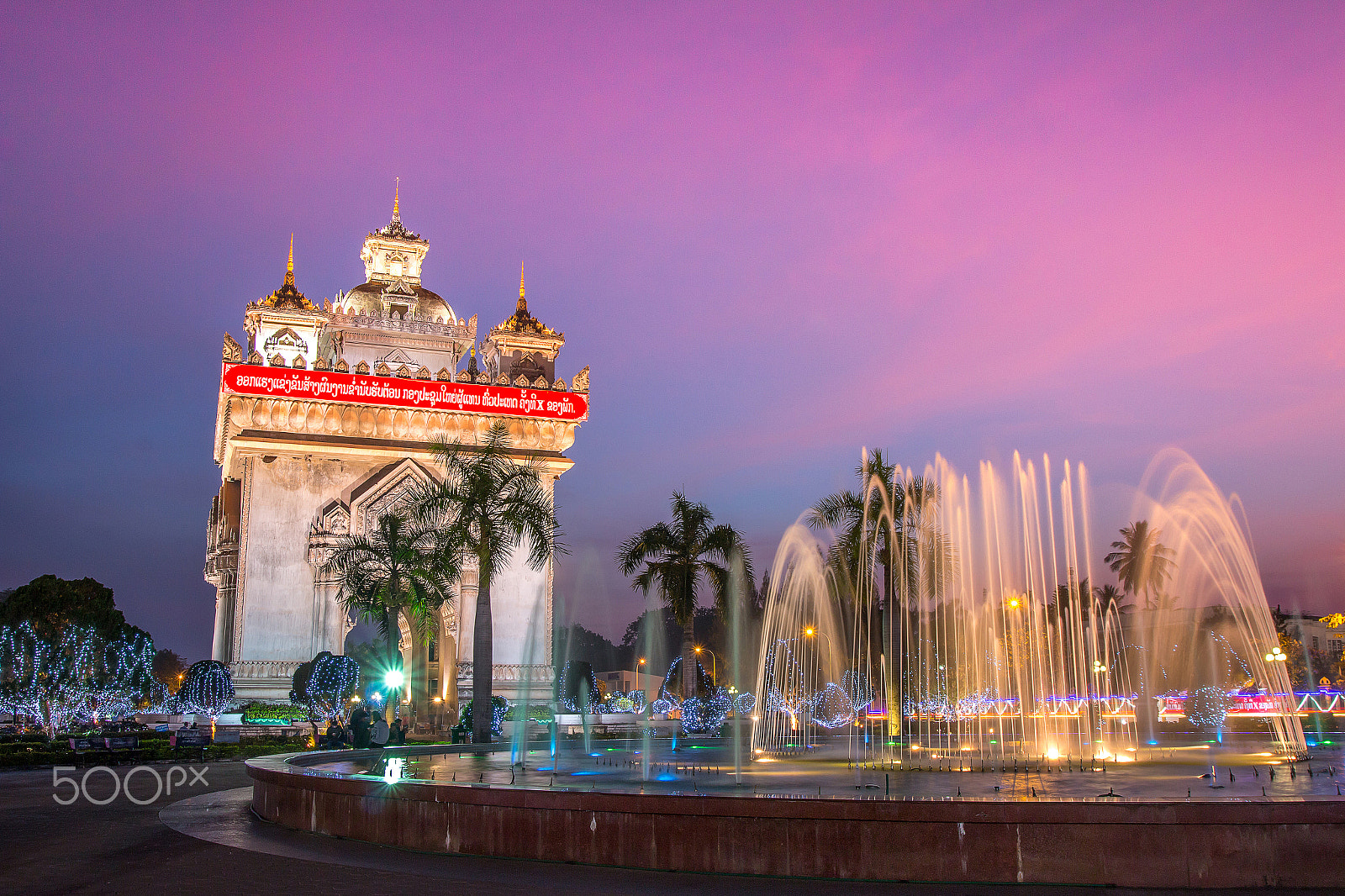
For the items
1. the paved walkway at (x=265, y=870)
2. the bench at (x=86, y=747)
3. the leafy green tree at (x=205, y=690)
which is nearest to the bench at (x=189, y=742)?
the bench at (x=86, y=747)

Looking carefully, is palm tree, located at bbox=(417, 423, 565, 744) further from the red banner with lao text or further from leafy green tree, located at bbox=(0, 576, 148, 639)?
leafy green tree, located at bbox=(0, 576, 148, 639)

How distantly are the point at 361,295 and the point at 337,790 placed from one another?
145ft

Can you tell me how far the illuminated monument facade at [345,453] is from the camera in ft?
143

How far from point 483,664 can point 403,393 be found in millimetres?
22315

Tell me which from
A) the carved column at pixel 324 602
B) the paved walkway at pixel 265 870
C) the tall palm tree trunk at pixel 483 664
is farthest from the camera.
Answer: the carved column at pixel 324 602

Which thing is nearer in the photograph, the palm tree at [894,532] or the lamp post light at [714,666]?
the palm tree at [894,532]

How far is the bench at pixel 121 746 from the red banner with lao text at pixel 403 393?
2121 centimetres

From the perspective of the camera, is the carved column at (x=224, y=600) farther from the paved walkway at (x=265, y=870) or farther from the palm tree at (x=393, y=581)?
the paved walkway at (x=265, y=870)

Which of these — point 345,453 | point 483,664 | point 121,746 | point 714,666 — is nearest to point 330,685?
point 121,746

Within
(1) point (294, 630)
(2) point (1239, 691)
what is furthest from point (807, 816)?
(1) point (294, 630)

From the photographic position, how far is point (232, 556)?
46625mm

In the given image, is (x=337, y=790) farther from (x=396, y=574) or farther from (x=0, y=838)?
(x=396, y=574)

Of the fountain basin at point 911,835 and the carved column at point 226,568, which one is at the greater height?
the carved column at point 226,568

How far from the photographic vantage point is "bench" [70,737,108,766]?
24.6 m
